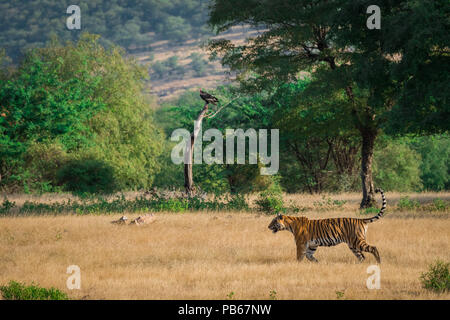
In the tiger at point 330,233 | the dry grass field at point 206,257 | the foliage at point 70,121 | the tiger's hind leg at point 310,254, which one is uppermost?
the foliage at point 70,121

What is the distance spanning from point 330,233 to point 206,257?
326cm

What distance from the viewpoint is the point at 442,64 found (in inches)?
775

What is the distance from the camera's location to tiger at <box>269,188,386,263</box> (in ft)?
42.4

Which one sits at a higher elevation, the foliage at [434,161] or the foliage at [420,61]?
the foliage at [420,61]

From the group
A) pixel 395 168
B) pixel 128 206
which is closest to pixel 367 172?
pixel 128 206

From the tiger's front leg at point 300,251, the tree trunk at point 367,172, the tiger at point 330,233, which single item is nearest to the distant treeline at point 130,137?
the tree trunk at point 367,172

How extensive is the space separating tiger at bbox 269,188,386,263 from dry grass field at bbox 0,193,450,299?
35cm

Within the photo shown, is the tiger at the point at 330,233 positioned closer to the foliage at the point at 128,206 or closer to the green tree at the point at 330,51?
the green tree at the point at 330,51

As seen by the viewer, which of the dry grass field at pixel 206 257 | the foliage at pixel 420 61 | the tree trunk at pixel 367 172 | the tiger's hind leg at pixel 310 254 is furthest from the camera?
the tree trunk at pixel 367 172

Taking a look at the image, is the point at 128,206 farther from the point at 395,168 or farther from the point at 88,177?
the point at 395,168

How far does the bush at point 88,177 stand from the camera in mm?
34188

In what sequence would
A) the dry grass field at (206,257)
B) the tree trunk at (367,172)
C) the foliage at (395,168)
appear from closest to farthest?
the dry grass field at (206,257) → the tree trunk at (367,172) → the foliage at (395,168)

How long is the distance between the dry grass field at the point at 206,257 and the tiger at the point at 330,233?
35 centimetres
